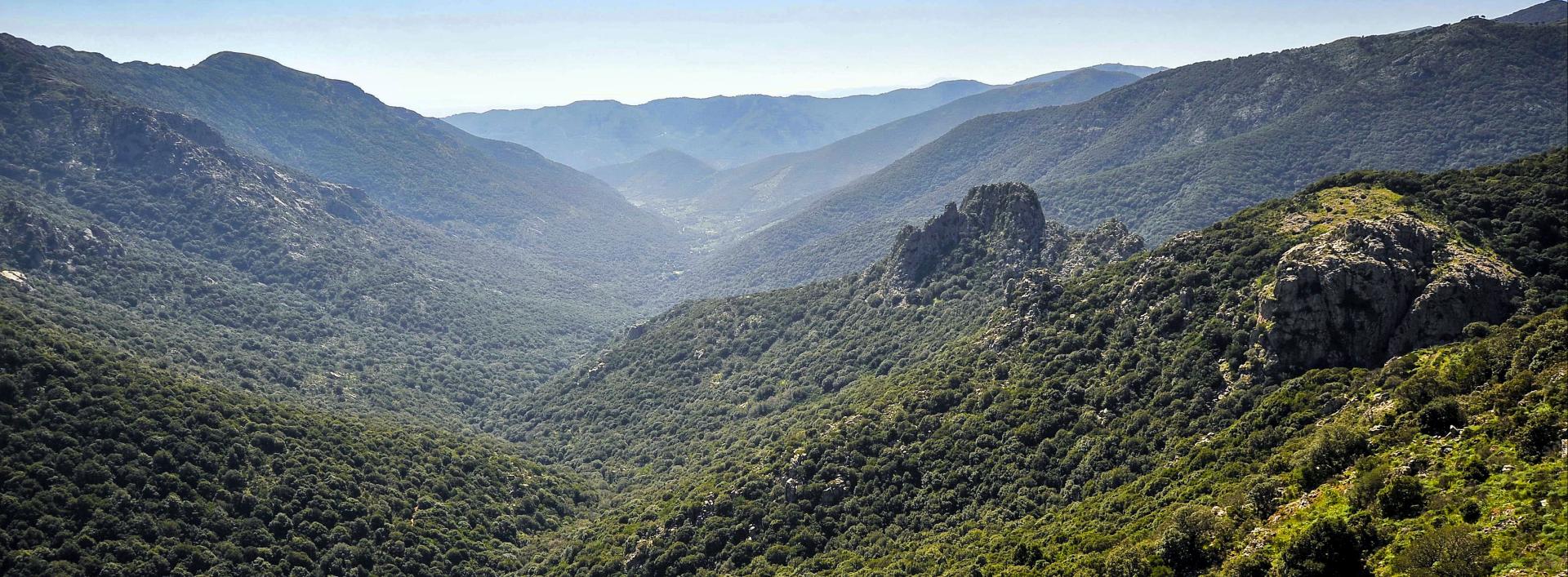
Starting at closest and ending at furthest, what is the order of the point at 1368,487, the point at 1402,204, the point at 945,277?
the point at 1368,487, the point at 1402,204, the point at 945,277

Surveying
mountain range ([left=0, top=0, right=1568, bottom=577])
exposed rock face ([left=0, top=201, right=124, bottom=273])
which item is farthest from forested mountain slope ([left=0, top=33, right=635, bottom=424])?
mountain range ([left=0, top=0, right=1568, bottom=577])

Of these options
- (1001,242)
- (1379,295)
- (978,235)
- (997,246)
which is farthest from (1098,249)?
(1379,295)

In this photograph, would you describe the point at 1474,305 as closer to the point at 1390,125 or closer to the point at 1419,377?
the point at 1419,377

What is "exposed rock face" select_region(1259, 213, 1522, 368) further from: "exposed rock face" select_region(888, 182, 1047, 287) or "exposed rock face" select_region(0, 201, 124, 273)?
"exposed rock face" select_region(0, 201, 124, 273)

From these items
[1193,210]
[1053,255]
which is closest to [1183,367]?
[1053,255]

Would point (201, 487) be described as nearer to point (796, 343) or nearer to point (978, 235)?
point (796, 343)

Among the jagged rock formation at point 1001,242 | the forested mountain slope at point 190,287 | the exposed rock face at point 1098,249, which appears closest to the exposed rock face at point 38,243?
the forested mountain slope at point 190,287
